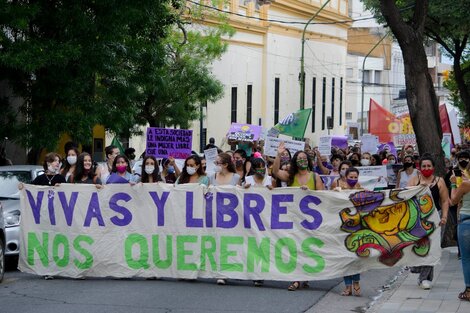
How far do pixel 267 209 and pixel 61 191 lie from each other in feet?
8.61

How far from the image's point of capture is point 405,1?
36344mm

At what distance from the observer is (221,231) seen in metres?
13.1

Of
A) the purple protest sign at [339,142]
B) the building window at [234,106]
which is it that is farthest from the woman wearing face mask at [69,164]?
the building window at [234,106]

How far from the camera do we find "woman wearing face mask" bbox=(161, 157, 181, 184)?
16703 millimetres

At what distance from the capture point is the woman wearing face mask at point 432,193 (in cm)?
1265

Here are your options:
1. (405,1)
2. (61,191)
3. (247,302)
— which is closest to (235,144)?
(405,1)

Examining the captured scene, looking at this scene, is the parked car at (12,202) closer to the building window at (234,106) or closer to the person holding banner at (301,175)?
the person holding banner at (301,175)

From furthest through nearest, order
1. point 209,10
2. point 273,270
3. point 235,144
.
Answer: point 209,10
point 235,144
point 273,270

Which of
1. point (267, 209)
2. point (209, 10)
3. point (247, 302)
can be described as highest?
point (209, 10)

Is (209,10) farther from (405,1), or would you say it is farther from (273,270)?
(273,270)

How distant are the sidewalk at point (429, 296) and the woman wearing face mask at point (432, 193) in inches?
5.4

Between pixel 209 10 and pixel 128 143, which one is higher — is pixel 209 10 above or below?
above

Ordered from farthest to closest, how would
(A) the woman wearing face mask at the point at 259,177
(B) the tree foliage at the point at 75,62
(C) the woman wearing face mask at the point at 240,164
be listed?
(B) the tree foliage at the point at 75,62
(C) the woman wearing face mask at the point at 240,164
(A) the woman wearing face mask at the point at 259,177

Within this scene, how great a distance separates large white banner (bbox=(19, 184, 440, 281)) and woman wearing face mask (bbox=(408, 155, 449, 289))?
0.69 ft
